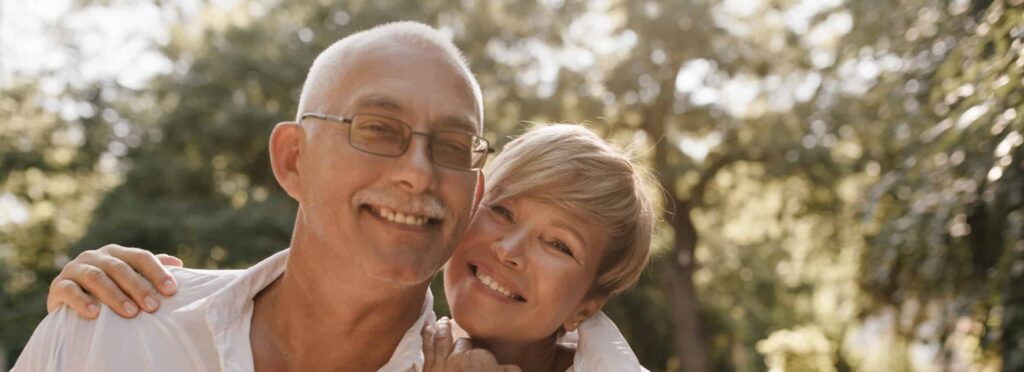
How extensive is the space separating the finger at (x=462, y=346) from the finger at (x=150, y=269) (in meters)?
0.71

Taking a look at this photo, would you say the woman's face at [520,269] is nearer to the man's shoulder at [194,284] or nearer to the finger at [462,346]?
the finger at [462,346]

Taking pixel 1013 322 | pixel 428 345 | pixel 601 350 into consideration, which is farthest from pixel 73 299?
pixel 1013 322

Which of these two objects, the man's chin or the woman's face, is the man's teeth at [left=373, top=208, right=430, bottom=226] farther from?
the woman's face

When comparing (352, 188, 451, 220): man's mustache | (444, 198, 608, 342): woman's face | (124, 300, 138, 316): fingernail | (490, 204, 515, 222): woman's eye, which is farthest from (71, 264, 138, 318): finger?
(490, 204, 515, 222): woman's eye

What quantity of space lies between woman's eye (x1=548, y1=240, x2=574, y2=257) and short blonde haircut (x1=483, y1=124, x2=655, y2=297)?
0.32 ft

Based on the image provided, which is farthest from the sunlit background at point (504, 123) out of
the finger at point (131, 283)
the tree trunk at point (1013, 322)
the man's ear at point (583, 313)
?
the finger at point (131, 283)

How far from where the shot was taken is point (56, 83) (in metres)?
19.0

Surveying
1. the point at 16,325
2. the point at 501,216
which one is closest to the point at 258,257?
the point at 16,325

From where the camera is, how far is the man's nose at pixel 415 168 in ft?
7.50

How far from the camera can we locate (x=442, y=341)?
2.62 metres

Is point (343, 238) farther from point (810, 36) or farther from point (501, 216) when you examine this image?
point (810, 36)

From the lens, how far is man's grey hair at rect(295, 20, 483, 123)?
96.1 inches

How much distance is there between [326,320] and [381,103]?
55cm

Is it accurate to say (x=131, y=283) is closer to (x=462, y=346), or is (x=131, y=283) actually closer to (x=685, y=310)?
(x=462, y=346)
